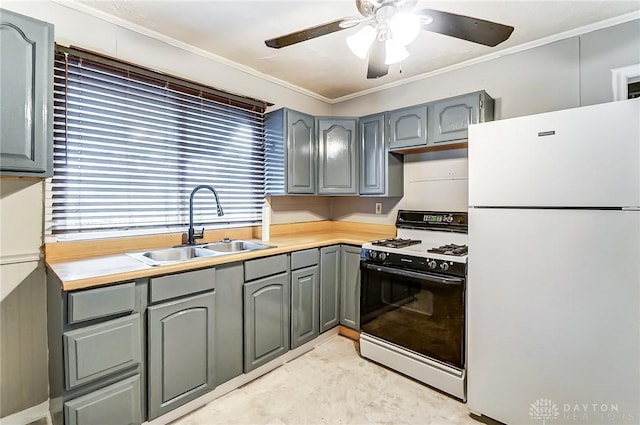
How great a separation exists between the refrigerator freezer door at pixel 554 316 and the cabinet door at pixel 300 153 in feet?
5.22

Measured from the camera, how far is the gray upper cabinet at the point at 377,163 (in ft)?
9.27

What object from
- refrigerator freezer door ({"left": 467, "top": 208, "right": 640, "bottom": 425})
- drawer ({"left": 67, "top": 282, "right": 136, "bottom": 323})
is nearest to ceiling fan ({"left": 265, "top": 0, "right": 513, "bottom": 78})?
refrigerator freezer door ({"left": 467, "top": 208, "right": 640, "bottom": 425})

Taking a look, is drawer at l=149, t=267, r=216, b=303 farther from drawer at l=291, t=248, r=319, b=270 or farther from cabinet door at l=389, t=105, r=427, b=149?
cabinet door at l=389, t=105, r=427, b=149

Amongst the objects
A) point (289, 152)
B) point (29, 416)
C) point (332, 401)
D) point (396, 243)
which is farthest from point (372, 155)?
point (29, 416)

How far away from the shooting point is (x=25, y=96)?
1451 millimetres

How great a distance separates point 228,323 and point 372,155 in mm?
1966

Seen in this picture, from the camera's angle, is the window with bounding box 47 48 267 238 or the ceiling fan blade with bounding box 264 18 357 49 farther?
the window with bounding box 47 48 267 238

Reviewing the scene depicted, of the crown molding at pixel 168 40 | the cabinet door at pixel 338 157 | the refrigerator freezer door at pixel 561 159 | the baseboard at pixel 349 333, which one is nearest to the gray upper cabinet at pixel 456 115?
the refrigerator freezer door at pixel 561 159

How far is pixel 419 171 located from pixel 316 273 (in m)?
1.41

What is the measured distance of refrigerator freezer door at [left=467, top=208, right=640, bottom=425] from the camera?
1.34m

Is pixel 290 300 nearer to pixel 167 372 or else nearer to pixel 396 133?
pixel 167 372

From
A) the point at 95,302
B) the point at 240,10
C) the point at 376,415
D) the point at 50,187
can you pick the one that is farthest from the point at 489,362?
the point at 50,187

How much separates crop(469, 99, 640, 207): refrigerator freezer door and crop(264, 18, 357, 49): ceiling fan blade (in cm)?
97

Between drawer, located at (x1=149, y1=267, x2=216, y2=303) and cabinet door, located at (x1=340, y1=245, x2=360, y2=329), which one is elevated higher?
drawer, located at (x1=149, y1=267, x2=216, y2=303)
